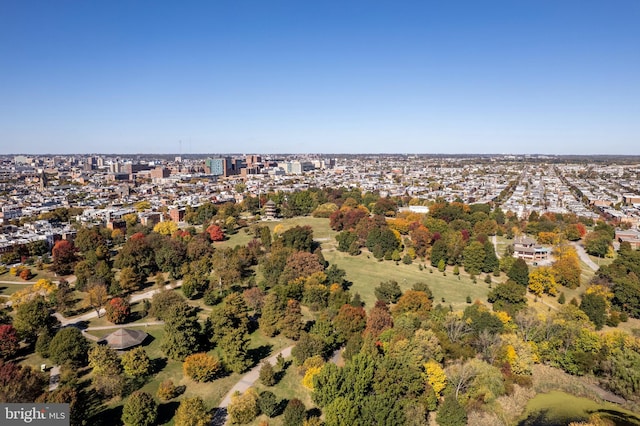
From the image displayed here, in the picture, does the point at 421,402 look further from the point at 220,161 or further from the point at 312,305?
the point at 220,161

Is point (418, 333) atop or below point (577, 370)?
atop

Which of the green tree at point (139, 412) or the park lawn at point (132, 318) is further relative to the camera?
the park lawn at point (132, 318)

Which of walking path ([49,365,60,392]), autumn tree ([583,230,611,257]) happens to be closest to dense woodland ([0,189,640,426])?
autumn tree ([583,230,611,257])

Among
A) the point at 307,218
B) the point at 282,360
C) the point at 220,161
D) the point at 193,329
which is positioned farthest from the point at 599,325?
the point at 220,161

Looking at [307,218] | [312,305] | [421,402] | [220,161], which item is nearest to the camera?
[421,402]

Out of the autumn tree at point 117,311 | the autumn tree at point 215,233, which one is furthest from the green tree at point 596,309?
the autumn tree at point 215,233

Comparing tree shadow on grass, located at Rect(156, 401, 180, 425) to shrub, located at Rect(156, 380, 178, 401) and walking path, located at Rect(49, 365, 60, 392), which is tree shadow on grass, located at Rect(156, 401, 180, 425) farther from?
walking path, located at Rect(49, 365, 60, 392)

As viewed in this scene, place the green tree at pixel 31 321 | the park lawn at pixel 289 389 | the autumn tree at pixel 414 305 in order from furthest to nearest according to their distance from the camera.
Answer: the autumn tree at pixel 414 305
the green tree at pixel 31 321
the park lawn at pixel 289 389

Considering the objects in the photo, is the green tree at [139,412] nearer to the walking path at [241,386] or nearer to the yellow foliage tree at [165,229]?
the walking path at [241,386]

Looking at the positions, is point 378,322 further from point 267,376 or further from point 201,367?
point 201,367
